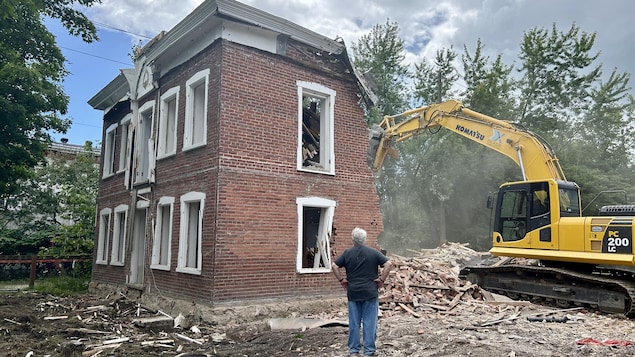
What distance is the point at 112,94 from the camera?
707 inches

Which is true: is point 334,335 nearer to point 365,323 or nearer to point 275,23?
point 365,323

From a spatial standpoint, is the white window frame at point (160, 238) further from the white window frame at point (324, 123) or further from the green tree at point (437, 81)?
the green tree at point (437, 81)

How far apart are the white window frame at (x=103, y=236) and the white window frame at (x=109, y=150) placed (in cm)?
141

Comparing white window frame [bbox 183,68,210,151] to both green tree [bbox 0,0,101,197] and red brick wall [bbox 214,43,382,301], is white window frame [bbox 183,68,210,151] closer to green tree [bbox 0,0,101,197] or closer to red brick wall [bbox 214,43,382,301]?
red brick wall [bbox 214,43,382,301]

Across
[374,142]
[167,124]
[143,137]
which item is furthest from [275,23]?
[143,137]

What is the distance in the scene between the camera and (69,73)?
18.2m

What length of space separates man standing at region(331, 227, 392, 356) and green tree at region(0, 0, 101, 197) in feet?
41.9

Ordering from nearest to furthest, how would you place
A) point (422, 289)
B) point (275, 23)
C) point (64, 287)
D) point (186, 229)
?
point (275, 23) < point (186, 229) < point (422, 289) < point (64, 287)

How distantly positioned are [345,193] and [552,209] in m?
4.98

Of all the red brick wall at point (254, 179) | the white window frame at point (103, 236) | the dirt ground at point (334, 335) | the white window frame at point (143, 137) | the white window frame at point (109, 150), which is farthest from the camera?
the white window frame at point (109, 150)

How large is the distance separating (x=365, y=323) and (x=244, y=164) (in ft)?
17.7

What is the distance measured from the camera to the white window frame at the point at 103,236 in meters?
17.3

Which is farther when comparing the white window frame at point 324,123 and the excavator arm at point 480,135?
the white window frame at point 324,123

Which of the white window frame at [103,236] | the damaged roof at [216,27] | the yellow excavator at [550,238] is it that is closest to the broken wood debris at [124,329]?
the white window frame at [103,236]
